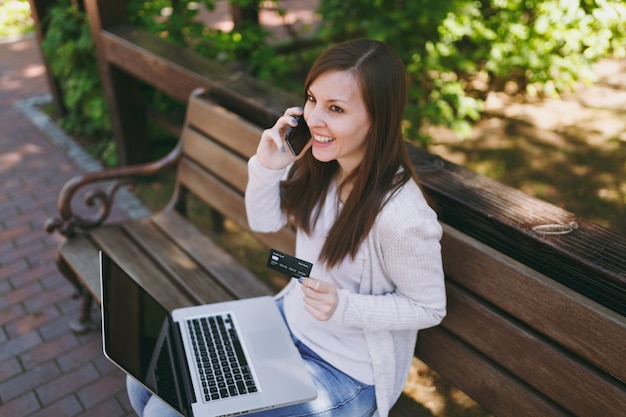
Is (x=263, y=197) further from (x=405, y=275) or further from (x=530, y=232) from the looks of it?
(x=530, y=232)

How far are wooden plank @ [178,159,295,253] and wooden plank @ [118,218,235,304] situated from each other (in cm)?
32

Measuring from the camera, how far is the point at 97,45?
429 cm

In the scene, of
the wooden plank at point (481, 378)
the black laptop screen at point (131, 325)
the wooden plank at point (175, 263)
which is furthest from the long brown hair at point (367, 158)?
the wooden plank at point (175, 263)

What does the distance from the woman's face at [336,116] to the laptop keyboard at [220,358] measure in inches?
Result: 32.6

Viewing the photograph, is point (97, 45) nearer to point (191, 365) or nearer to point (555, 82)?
point (191, 365)

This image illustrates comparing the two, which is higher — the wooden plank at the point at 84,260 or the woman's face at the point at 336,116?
the woman's face at the point at 336,116

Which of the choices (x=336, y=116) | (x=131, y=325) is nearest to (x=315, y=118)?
(x=336, y=116)

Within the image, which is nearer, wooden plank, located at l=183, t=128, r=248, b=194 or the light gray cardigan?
the light gray cardigan

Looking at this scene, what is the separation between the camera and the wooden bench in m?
1.62

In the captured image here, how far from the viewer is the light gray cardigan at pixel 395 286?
1.72 m

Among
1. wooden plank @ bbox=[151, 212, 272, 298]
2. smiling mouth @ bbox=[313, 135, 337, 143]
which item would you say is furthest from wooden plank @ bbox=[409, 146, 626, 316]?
wooden plank @ bbox=[151, 212, 272, 298]

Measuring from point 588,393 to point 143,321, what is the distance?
155 centimetres

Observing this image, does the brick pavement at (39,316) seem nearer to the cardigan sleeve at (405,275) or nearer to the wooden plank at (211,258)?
the wooden plank at (211,258)

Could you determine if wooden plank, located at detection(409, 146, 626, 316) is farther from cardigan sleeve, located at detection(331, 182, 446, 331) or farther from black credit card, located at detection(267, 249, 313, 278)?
black credit card, located at detection(267, 249, 313, 278)
